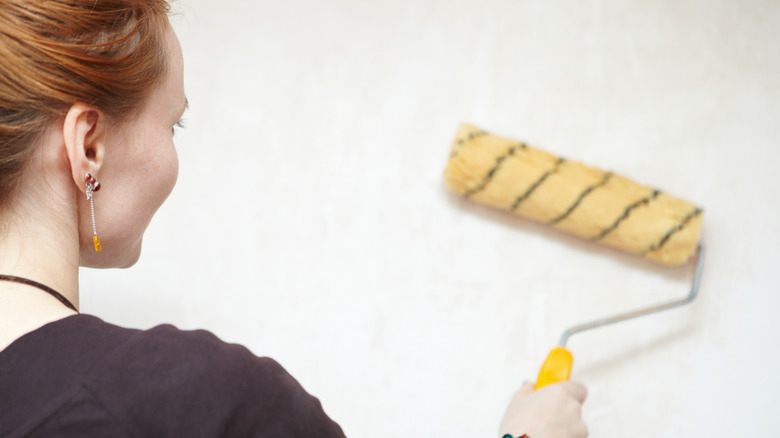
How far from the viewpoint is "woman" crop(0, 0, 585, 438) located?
51 centimetres

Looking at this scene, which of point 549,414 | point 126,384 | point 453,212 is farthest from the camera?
point 453,212

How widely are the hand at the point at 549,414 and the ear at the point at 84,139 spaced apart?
21.6 inches

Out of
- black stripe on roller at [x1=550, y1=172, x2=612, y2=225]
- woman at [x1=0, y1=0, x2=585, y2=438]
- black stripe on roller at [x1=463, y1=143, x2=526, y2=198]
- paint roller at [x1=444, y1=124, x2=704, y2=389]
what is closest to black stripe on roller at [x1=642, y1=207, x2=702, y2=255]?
paint roller at [x1=444, y1=124, x2=704, y2=389]

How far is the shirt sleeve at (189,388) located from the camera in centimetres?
51

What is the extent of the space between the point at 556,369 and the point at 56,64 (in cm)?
69

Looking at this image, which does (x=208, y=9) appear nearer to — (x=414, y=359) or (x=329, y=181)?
(x=329, y=181)

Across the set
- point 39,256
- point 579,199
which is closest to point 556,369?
point 579,199

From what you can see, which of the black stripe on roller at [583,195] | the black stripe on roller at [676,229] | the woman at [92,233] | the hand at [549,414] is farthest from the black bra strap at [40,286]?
the black stripe on roller at [676,229]

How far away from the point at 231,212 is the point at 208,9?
41 centimetres

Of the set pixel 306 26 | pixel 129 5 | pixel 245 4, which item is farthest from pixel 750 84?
pixel 129 5

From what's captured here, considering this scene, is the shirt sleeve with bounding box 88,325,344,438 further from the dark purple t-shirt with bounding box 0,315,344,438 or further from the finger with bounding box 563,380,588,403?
the finger with bounding box 563,380,588,403

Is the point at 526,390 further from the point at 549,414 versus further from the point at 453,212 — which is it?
the point at 453,212

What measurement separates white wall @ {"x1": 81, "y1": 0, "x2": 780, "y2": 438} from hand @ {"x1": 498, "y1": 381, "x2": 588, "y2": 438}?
0.24 m

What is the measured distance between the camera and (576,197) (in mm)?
1078
